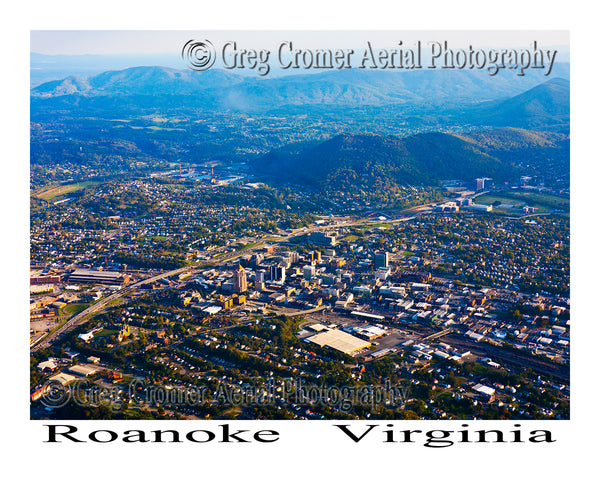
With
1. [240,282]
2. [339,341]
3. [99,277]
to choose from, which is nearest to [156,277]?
[99,277]

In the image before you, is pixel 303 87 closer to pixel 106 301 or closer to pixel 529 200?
pixel 529 200

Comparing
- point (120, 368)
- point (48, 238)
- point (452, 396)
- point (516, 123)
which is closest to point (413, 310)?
point (452, 396)

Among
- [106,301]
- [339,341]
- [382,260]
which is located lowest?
[339,341]

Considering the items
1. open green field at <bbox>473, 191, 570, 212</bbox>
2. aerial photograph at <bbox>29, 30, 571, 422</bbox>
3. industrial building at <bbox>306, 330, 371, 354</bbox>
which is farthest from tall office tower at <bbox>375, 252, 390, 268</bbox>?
open green field at <bbox>473, 191, 570, 212</bbox>

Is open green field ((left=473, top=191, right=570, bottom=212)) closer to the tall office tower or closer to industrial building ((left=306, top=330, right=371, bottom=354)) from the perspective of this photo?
the tall office tower

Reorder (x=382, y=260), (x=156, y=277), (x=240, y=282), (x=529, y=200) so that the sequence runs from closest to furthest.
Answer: (x=240, y=282) → (x=156, y=277) → (x=382, y=260) → (x=529, y=200)
